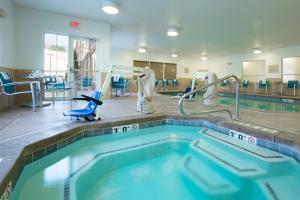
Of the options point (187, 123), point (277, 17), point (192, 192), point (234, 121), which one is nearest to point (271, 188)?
point (192, 192)

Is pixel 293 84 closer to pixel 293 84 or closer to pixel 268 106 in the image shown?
pixel 293 84

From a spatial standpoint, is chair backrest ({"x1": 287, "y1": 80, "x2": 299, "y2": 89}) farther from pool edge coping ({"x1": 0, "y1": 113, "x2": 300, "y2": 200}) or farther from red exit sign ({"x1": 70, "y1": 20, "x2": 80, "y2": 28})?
red exit sign ({"x1": 70, "y1": 20, "x2": 80, "y2": 28})

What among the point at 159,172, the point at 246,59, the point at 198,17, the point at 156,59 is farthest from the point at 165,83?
the point at 159,172

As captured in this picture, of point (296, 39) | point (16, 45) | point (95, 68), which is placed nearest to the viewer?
point (16, 45)

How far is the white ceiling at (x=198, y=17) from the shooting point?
434 cm

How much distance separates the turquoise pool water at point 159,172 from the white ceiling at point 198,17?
326cm

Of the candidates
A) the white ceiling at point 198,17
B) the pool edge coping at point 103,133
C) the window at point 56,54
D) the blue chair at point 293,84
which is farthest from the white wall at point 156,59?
the pool edge coping at point 103,133

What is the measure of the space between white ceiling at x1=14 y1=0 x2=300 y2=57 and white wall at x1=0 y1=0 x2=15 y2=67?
40 centimetres

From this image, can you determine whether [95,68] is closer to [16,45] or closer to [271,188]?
[16,45]

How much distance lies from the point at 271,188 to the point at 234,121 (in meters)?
1.43

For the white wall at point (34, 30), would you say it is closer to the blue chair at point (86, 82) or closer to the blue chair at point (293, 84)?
the blue chair at point (86, 82)

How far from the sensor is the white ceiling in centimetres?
434

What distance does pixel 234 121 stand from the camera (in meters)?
2.87

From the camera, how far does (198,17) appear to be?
17.0ft
